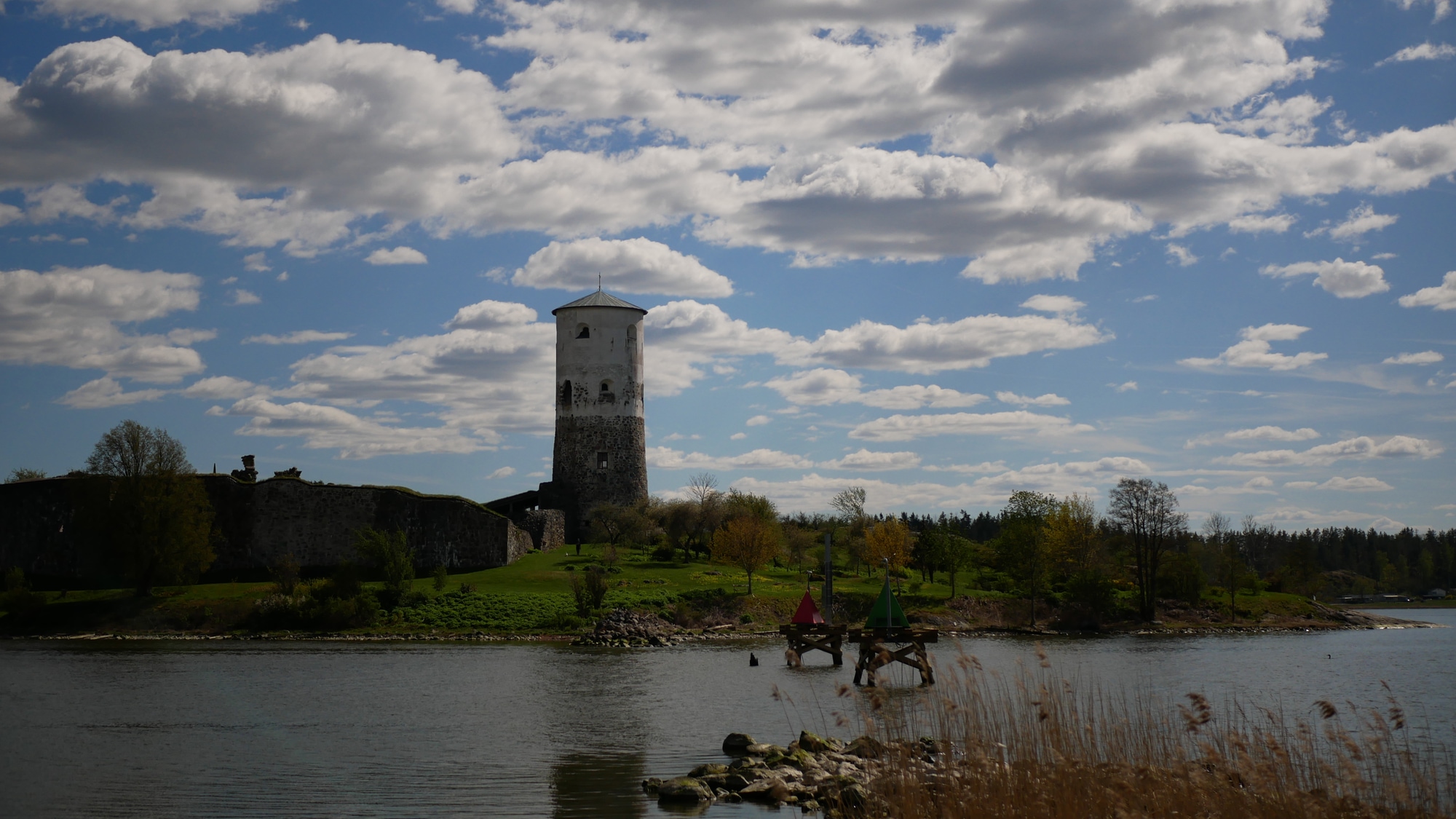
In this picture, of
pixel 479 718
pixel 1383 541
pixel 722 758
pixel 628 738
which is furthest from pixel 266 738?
pixel 1383 541

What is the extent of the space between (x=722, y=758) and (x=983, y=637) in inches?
1296

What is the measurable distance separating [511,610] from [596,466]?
20753mm

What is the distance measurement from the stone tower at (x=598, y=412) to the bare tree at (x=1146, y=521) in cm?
2569

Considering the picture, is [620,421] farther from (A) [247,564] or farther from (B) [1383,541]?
(B) [1383,541]

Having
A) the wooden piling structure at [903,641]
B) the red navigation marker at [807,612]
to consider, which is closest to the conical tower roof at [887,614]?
the wooden piling structure at [903,641]

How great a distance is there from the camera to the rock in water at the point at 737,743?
1773cm

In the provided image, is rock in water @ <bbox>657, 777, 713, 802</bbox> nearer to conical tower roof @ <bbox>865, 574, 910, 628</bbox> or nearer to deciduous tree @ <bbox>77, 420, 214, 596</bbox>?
conical tower roof @ <bbox>865, 574, 910, 628</bbox>

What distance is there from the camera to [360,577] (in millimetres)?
49656

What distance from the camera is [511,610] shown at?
4572cm

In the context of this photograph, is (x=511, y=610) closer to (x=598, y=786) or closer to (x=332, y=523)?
(x=332, y=523)

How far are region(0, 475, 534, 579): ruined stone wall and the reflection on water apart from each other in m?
37.9

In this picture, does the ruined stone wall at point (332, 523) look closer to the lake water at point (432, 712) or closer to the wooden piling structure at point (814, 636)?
the lake water at point (432, 712)

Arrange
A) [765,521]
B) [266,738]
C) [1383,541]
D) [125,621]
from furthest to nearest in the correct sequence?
[1383,541]
[765,521]
[125,621]
[266,738]

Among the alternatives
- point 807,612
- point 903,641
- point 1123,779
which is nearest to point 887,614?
point 903,641
